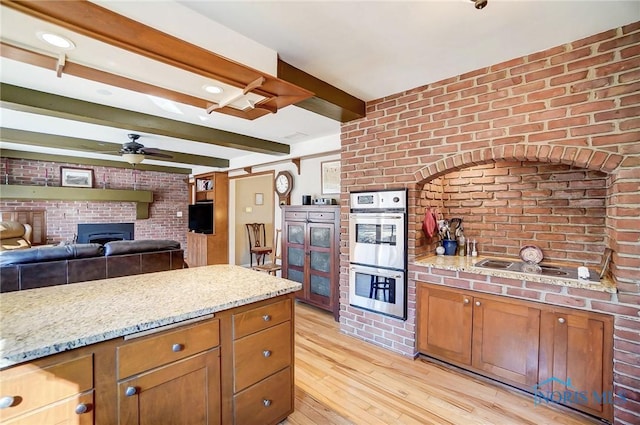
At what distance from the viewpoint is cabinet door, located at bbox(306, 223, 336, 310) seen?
12.0ft

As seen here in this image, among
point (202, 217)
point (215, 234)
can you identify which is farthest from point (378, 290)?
point (202, 217)

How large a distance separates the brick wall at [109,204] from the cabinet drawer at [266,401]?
21.7 feet

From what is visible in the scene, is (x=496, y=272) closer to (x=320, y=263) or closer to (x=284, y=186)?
(x=320, y=263)

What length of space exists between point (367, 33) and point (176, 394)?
2.22 meters

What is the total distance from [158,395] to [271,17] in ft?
6.52

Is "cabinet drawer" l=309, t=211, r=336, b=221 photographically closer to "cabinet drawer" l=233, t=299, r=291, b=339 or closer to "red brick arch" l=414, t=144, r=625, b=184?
"red brick arch" l=414, t=144, r=625, b=184

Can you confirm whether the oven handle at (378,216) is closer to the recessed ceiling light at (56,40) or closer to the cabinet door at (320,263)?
the cabinet door at (320,263)

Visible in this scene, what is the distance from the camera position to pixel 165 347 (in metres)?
1.29

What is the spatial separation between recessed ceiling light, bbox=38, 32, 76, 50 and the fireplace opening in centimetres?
643

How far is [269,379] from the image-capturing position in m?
1.70

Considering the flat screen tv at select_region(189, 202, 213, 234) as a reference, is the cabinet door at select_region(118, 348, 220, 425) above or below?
below

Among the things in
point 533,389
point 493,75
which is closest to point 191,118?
point 493,75

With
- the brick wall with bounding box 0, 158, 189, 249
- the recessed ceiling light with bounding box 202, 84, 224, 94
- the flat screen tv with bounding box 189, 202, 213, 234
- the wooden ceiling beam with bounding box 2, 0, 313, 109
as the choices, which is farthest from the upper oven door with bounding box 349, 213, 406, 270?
the brick wall with bounding box 0, 158, 189, 249

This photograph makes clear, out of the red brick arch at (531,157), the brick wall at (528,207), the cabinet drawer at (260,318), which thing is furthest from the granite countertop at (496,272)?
the cabinet drawer at (260,318)
